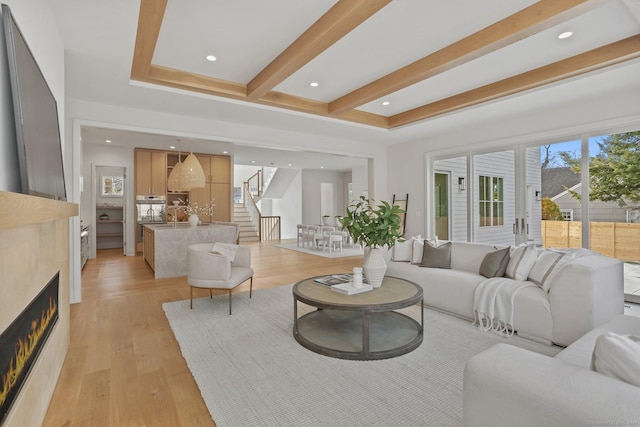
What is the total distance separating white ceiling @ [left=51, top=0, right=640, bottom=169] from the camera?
2684 mm

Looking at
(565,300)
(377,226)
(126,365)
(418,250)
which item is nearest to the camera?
(126,365)

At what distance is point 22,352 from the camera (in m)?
1.47

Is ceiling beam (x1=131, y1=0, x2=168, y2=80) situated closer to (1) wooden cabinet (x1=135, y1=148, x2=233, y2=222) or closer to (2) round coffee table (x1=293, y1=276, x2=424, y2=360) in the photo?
(2) round coffee table (x1=293, y1=276, x2=424, y2=360)

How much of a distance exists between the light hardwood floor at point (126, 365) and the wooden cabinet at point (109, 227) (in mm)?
4004

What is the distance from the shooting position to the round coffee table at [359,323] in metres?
2.54

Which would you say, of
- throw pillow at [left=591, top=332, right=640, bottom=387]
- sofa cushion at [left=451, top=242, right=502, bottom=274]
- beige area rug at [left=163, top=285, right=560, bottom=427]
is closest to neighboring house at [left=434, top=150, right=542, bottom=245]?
sofa cushion at [left=451, top=242, right=502, bottom=274]

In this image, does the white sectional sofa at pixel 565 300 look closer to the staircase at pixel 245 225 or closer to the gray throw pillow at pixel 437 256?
the gray throw pillow at pixel 437 256

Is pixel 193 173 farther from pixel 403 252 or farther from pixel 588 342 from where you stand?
pixel 588 342

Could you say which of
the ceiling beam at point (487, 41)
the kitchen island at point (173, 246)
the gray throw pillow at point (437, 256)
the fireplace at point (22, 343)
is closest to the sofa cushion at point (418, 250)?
the gray throw pillow at point (437, 256)

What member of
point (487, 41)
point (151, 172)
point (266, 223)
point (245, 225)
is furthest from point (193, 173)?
point (266, 223)

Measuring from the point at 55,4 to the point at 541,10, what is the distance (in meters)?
3.67

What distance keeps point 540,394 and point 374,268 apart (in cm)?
202

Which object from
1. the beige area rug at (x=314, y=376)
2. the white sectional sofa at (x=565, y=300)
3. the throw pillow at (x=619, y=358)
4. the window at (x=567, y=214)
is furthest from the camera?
the window at (x=567, y=214)

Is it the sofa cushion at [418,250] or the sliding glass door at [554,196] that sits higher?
the sliding glass door at [554,196]
